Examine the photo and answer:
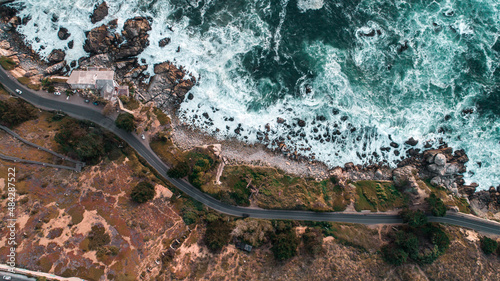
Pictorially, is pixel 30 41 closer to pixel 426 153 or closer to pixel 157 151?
pixel 157 151

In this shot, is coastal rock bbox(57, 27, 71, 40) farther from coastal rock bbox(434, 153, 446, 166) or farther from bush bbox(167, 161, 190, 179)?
coastal rock bbox(434, 153, 446, 166)

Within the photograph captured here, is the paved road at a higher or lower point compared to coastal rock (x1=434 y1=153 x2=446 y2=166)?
lower

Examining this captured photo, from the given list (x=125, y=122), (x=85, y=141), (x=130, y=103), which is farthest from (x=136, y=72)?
(x=85, y=141)

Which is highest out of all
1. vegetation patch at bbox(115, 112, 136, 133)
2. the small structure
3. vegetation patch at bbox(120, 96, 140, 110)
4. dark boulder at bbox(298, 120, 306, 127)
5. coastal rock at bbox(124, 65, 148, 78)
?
dark boulder at bbox(298, 120, 306, 127)

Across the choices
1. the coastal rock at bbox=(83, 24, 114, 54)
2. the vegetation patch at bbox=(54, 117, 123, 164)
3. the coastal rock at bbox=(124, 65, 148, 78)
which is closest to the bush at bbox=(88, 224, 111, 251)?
the vegetation patch at bbox=(54, 117, 123, 164)

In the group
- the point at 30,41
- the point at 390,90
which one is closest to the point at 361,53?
the point at 390,90

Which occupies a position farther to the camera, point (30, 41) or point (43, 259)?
point (30, 41)
